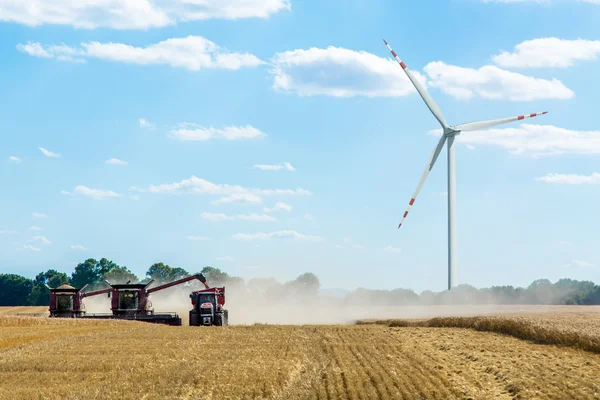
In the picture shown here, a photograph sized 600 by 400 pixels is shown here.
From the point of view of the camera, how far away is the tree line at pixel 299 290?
340 feet

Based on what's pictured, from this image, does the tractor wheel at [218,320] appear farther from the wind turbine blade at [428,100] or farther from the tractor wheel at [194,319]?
the wind turbine blade at [428,100]

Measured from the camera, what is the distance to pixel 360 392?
72.1ft

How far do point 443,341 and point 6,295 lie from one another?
137 m

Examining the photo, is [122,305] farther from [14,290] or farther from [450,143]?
[14,290]

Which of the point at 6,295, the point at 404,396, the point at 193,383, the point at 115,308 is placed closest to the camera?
the point at 404,396

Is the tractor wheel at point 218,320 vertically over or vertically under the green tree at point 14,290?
under

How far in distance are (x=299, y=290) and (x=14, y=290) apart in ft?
190

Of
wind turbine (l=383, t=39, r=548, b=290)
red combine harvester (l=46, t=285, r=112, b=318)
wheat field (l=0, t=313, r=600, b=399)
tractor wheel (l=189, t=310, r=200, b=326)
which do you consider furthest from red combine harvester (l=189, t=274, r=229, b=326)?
wind turbine (l=383, t=39, r=548, b=290)

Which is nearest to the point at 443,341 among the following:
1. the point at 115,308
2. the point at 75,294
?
the point at 115,308

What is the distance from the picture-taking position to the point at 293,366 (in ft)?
88.3

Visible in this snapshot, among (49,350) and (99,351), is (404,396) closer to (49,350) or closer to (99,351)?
(99,351)

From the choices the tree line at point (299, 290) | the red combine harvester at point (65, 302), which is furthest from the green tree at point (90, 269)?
the red combine harvester at point (65, 302)

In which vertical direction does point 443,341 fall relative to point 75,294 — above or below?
below

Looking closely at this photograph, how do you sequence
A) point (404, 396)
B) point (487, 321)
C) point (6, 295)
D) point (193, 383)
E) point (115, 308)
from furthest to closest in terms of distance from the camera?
point (6, 295) < point (115, 308) < point (487, 321) < point (193, 383) < point (404, 396)
